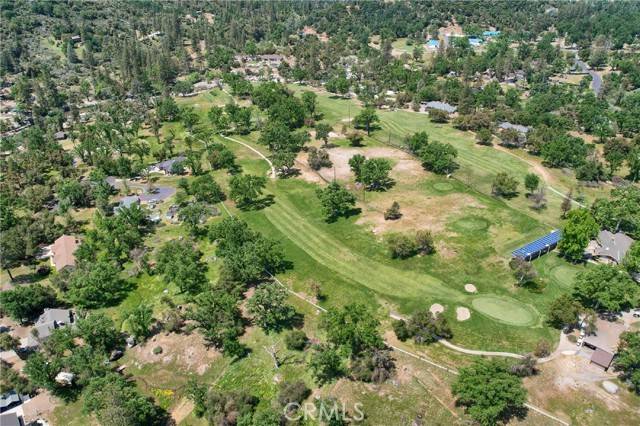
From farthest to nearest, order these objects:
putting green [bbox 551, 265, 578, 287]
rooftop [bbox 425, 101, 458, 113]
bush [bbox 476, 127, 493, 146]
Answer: rooftop [bbox 425, 101, 458, 113], bush [bbox 476, 127, 493, 146], putting green [bbox 551, 265, 578, 287]

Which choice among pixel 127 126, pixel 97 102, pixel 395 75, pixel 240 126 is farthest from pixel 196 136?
pixel 395 75

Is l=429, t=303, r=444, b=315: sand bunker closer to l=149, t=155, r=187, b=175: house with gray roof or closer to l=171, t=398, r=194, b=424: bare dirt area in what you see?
l=171, t=398, r=194, b=424: bare dirt area

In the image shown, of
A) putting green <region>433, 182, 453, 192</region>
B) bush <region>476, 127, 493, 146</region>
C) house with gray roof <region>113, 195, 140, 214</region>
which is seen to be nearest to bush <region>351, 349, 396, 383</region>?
putting green <region>433, 182, 453, 192</region>

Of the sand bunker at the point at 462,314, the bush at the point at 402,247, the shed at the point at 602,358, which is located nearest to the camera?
the shed at the point at 602,358

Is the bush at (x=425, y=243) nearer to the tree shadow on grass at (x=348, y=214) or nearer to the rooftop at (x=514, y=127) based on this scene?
the tree shadow on grass at (x=348, y=214)

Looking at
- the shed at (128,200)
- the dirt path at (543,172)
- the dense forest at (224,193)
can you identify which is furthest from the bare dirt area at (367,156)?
the shed at (128,200)

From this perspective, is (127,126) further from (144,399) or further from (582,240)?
(582,240)
